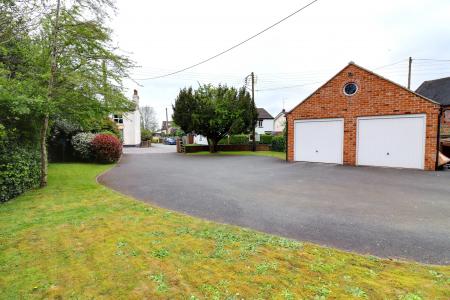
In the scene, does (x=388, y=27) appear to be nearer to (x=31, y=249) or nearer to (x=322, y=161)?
(x=322, y=161)

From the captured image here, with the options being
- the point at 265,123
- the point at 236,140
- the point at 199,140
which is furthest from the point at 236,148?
the point at 265,123

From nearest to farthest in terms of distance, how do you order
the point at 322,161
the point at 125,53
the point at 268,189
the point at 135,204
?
1. the point at 135,204
2. the point at 268,189
3. the point at 125,53
4. the point at 322,161

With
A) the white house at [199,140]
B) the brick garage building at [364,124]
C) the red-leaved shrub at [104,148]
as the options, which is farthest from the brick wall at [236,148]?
the white house at [199,140]

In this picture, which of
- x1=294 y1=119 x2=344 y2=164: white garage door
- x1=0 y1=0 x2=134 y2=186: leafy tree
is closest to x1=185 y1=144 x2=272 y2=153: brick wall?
x1=294 y1=119 x2=344 y2=164: white garage door

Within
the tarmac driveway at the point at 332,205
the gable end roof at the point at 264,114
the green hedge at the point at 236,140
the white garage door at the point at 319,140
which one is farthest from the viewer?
the gable end roof at the point at 264,114

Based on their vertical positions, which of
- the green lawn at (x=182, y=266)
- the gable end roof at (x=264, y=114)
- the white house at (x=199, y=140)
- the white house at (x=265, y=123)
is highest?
the gable end roof at (x=264, y=114)

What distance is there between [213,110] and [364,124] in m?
12.5

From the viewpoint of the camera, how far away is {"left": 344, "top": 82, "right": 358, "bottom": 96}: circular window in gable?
13154 millimetres

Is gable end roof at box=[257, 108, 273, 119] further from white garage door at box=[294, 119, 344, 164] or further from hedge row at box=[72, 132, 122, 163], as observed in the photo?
hedge row at box=[72, 132, 122, 163]

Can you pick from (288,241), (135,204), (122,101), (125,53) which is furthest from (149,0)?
(288,241)

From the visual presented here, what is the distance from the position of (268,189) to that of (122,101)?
5.40 m

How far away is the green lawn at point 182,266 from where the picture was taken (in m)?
2.60

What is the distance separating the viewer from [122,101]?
→ 8414mm

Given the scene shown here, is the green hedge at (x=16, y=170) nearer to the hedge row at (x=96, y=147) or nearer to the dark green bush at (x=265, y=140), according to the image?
the hedge row at (x=96, y=147)
